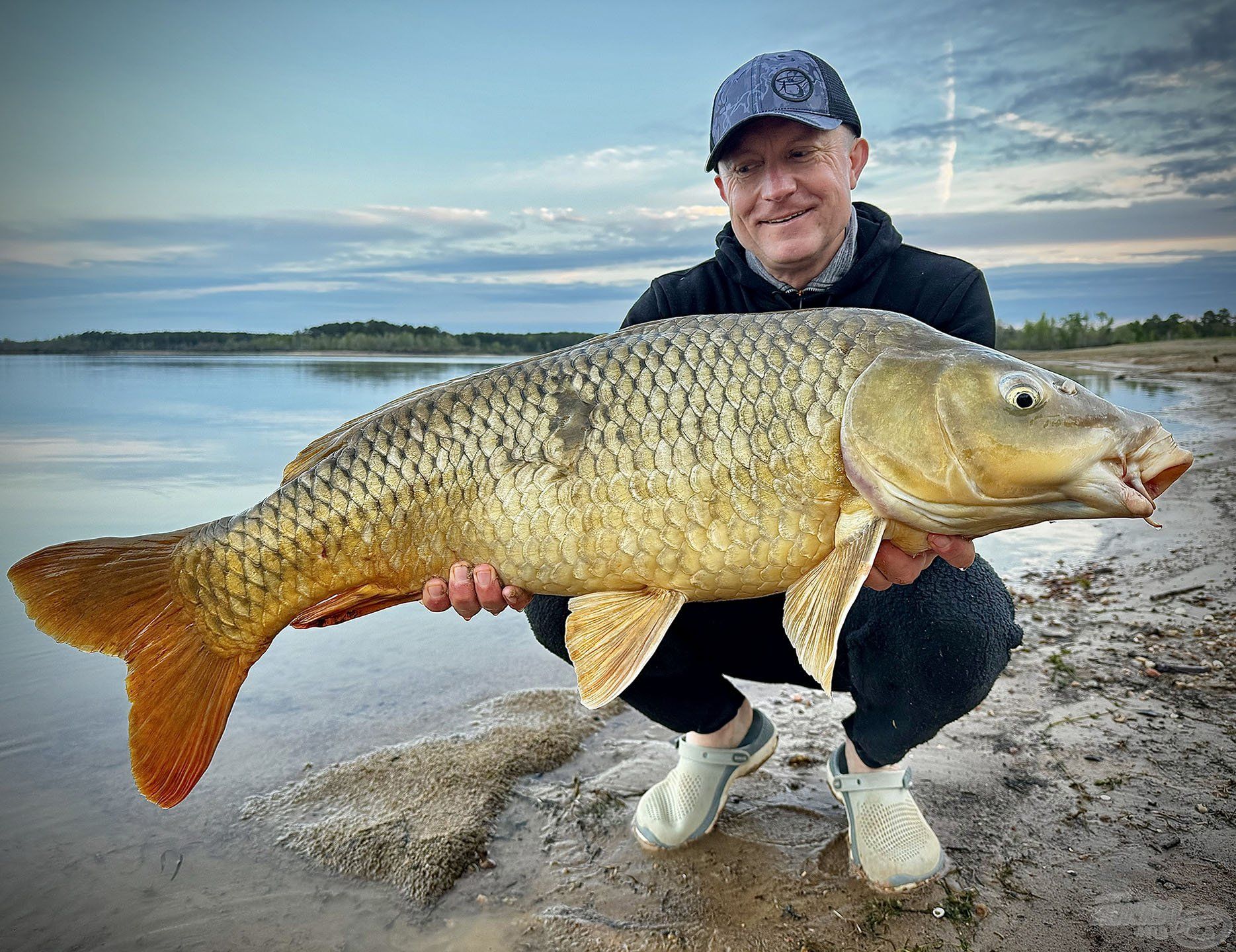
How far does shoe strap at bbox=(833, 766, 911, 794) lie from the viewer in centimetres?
238

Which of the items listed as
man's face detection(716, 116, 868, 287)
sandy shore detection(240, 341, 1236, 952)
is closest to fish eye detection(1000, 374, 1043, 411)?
man's face detection(716, 116, 868, 287)

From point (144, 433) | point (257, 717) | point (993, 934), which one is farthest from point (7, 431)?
point (993, 934)

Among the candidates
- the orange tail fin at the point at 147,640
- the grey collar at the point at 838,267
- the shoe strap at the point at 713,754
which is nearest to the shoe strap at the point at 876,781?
the shoe strap at the point at 713,754

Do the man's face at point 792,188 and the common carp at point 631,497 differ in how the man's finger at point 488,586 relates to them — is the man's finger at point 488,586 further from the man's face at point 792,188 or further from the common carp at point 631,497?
the man's face at point 792,188

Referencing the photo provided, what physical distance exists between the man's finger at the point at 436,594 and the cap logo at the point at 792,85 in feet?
5.88

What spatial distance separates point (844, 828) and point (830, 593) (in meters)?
0.99

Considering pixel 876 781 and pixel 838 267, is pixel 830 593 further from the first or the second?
pixel 838 267

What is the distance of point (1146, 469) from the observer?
1.75 meters

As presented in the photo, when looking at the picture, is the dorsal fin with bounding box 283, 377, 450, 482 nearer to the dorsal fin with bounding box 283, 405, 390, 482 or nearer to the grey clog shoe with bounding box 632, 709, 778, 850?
the dorsal fin with bounding box 283, 405, 390, 482

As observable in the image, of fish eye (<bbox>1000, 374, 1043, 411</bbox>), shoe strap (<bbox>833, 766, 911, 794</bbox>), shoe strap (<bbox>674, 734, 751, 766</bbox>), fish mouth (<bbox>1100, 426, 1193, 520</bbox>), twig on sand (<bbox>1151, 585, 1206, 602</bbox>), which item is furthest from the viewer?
twig on sand (<bbox>1151, 585, 1206, 602</bbox>)

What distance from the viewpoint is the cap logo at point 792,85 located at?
2.67 metres

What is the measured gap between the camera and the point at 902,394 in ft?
6.20

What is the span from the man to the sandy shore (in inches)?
5.2

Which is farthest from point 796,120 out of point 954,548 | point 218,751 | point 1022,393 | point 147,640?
point 218,751
